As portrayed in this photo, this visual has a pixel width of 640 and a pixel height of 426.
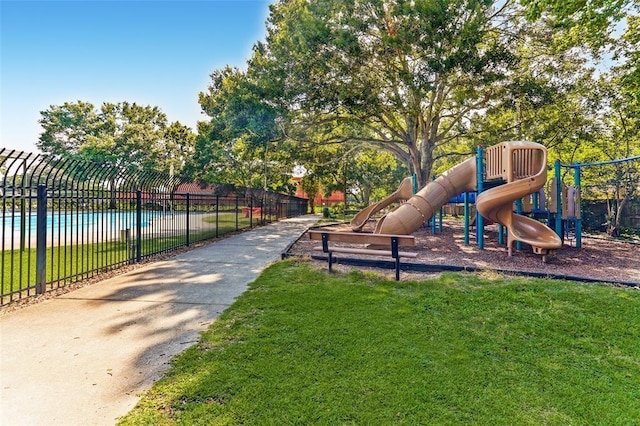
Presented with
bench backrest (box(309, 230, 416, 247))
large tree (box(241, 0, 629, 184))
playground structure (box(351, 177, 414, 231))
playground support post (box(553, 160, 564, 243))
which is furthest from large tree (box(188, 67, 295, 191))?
playground support post (box(553, 160, 564, 243))

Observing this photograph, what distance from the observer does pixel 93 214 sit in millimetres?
6738

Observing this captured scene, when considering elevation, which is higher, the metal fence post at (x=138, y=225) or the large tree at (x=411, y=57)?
the large tree at (x=411, y=57)

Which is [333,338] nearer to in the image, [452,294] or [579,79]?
[452,294]

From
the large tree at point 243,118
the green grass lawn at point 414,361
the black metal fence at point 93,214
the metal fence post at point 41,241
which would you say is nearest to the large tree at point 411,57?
the large tree at point 243,118

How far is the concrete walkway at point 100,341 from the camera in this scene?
266cm

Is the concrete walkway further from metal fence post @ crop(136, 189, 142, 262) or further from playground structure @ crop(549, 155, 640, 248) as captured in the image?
playground structure @ crop(549, 155, 640, 248)

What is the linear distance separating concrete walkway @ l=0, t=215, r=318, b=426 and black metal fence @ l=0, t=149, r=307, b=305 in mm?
877

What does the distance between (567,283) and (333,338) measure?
4710 millimetres

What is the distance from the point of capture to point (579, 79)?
48.7ft

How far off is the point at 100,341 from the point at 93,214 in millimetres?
3910

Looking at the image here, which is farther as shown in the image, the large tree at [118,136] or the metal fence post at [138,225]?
the large tree at [118,136]

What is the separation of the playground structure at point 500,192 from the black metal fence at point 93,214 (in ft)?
21.0

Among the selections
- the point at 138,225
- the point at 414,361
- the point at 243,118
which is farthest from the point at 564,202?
the point at 243,118

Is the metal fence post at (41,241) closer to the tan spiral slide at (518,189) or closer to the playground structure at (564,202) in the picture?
the tan spiral slide at (518,189)
